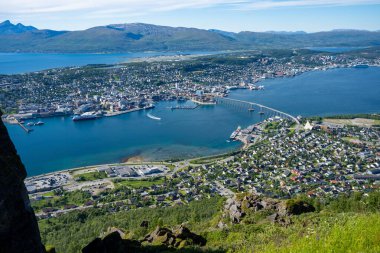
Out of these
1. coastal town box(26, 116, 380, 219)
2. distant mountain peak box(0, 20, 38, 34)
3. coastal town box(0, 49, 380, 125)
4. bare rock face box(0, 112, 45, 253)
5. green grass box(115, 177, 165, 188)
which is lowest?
green grass box(115, 177, 165, 188)

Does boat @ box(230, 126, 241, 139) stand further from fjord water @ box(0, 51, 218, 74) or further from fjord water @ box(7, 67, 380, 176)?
fjord water @ box(0, 51, 218, 74)

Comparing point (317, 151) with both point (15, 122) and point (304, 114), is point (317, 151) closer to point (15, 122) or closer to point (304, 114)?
point (304, 114)

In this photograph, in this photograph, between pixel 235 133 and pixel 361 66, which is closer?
pixel 235 133

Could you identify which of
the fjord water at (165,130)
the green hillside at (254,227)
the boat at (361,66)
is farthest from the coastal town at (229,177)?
the boat at (361,66)

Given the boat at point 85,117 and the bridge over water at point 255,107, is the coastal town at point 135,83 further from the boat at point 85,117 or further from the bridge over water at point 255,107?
the bridge over water at point 255,107

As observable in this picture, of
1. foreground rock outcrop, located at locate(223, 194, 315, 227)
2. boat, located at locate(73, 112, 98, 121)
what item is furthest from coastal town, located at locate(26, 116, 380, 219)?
boat, located at locate(73, 112, 98, 121)

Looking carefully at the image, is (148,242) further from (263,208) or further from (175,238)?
(263,208)

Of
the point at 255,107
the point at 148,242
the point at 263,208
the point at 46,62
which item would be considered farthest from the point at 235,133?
the point at 46,62
